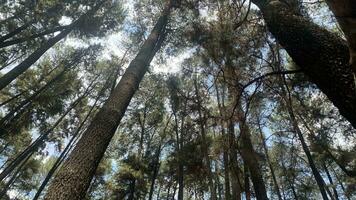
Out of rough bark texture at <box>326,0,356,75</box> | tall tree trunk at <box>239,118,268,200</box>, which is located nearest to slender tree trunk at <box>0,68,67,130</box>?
tall tree trunk at <box>239,118,268,200</box>

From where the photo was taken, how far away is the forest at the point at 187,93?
2.67m

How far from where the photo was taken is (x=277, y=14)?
2.71 m

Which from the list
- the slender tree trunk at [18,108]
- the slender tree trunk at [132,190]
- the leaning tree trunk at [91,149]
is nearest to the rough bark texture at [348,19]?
the leaning tree trunk at [91,149]

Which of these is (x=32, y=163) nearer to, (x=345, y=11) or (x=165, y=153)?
(x=165, y=153)

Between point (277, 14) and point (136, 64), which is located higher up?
point (136, 64)

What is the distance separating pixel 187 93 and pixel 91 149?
433 inches

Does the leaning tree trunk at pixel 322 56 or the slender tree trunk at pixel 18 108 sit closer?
the leaning tree trunk at pixel 322 56

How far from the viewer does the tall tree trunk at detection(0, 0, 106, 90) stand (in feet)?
24.7

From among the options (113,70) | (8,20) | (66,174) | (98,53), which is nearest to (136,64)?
(66,174)

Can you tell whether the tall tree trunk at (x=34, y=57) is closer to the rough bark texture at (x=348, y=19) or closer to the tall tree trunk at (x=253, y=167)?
the tall tree trunk at (x=253, y=167)

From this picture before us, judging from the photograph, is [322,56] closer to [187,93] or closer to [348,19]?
[348,19]

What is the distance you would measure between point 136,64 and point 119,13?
7246mm

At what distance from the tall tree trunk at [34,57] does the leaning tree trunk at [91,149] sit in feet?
14.4

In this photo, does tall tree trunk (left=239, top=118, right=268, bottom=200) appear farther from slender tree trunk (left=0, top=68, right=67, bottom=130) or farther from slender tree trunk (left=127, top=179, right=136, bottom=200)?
slender tree trunk (left=0, top=68, right=67, bottom=130)
